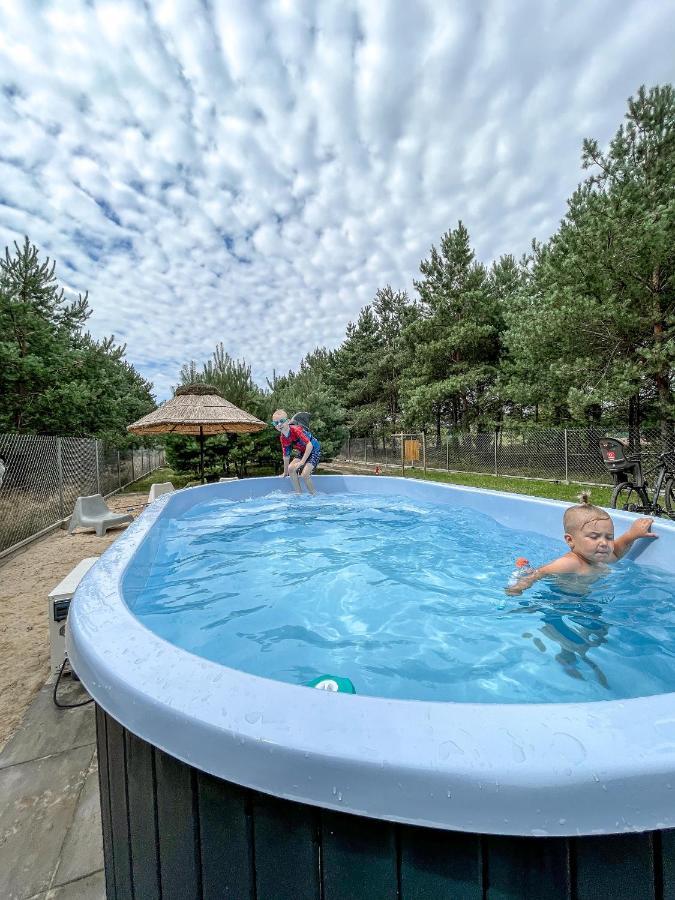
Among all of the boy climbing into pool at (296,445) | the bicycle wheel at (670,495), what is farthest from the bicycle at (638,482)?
the boy climbing into pool at (296,445)

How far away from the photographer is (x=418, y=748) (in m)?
0.75

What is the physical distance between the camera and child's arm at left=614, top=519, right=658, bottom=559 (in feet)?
9.92

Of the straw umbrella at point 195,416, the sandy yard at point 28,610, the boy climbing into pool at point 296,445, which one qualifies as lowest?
the sandy yard at point 28,610

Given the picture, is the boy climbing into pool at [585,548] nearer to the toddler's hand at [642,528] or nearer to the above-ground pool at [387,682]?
the toddler's hand at [642,528]

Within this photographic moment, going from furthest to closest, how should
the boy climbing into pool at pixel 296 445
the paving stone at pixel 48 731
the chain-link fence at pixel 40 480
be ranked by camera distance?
the boy climbing into pool at pixel 296 445 → the chain-link fence at pixel 40 480 → the paving stone at pixel 48 731

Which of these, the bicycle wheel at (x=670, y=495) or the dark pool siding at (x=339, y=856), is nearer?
the dark pool siding at (x=339, y=856)

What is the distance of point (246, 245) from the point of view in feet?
35.6

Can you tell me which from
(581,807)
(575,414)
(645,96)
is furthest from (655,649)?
(645,96)

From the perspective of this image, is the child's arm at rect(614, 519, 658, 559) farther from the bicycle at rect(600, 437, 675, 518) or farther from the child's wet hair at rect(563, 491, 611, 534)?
the bicycle at rect(600, 437, 675, 518)

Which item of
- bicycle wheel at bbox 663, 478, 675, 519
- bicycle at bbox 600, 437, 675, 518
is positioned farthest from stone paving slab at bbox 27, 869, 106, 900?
bicycle wheel at bbox 663, 478, 675, 519

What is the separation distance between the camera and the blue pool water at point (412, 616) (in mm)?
2027

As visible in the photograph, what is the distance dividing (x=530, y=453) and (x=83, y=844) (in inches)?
503

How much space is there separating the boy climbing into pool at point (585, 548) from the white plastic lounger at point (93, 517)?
5.74 metres

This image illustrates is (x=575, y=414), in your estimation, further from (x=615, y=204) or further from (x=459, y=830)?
(x=459, y=830)
